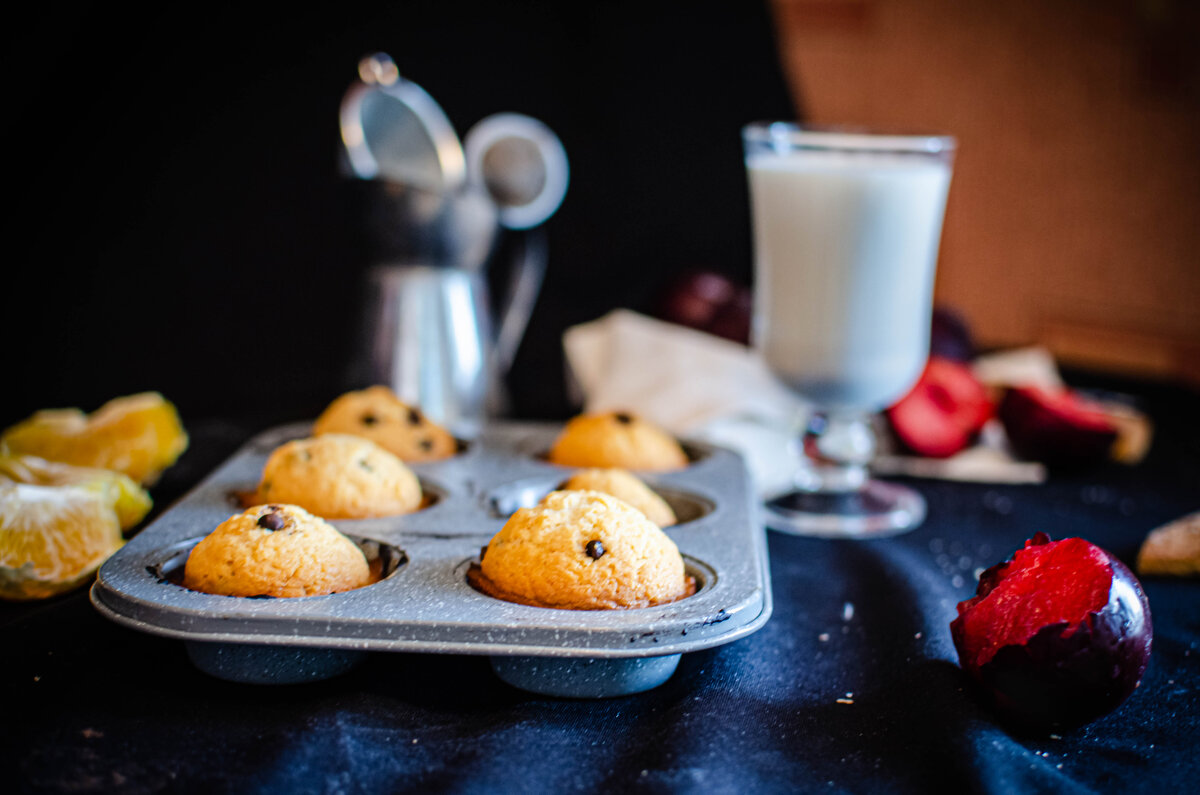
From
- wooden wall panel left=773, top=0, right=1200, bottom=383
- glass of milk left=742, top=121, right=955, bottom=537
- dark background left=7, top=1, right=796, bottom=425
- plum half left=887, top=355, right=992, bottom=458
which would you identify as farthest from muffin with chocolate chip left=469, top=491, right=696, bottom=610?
wooden wall panel left=773, top=0, right=1200, bottom=383

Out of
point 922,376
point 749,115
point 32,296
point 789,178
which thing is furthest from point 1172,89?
point 32,296

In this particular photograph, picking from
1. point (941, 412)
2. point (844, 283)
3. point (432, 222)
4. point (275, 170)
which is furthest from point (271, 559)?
point (275, 170)

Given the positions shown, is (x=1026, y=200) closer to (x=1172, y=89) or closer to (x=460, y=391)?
(x=1172, y=89)

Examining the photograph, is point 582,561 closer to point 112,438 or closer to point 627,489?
point 627,489

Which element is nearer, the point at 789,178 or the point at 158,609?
the point at 158,609

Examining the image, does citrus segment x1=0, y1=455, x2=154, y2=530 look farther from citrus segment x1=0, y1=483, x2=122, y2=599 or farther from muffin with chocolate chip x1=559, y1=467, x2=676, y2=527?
muffin with chocolate chip x1=559, y1=467, x2=676, y2=527

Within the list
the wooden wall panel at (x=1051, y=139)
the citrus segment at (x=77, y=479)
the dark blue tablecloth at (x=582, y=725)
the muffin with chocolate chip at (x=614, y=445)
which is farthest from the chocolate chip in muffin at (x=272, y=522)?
the wooden wall panel at (x=1051, y=139)
